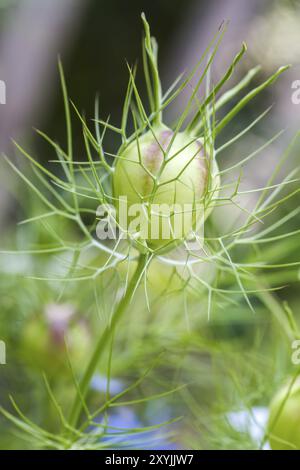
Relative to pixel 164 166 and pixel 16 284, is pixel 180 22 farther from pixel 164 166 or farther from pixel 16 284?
pixel 164 166

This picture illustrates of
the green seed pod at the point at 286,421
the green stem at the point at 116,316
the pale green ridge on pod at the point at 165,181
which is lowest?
the green seed pod at the point at 286,421

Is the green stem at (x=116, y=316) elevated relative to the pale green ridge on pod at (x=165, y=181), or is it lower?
lower

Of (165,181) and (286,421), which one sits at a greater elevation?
(165,181)
